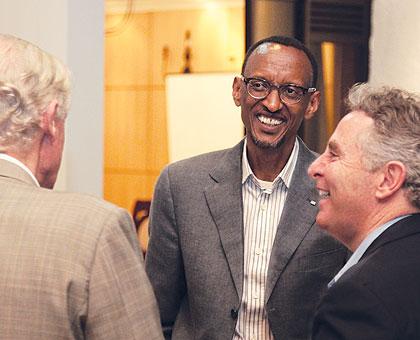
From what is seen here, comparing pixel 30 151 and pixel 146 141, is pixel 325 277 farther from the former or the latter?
pixel 146 141

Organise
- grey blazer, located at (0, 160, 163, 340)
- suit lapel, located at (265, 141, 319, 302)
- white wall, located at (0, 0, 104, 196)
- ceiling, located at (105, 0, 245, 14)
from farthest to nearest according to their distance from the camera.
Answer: ceiling, located at (105, 0, 245, 14), white wall, located at (0, 0, 104, 196), suit lapel, located at (265, 141, 319, 302), grey blazer, located at (0, 160, 163, 340)

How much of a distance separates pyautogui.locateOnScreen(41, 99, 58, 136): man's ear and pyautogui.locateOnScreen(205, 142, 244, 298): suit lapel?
727 mm

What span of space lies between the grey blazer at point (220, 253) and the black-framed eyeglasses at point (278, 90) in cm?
16

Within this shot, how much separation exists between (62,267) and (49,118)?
0.27 metres

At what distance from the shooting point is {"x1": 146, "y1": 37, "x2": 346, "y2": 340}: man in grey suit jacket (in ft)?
6.77

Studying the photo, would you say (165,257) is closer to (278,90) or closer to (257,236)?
(257,236)

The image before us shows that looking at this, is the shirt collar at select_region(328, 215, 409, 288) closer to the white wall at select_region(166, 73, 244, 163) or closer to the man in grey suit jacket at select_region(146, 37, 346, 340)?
the man in grey suit jacket at select_region(146, 37, 346, 340)

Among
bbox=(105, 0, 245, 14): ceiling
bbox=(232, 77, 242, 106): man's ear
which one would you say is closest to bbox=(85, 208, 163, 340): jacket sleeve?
bbox=(232, 77, 242, 106): man's ear

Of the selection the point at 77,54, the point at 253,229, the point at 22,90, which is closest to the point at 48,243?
the point at 22,90

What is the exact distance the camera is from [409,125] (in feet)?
5.55

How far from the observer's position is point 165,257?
2174 mm

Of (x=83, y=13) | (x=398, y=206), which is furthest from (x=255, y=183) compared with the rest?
(x=83, y=13)

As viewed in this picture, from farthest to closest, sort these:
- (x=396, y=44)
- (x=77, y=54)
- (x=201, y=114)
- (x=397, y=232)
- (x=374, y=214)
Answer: (x=201, y=114) < (x=77, y=54) < (x=396, y=44) < (x=374, y=214) < (x=397, y=232)

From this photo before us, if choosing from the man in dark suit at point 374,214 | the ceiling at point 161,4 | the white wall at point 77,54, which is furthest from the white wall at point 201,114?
the man in dark suit at point 374,214
